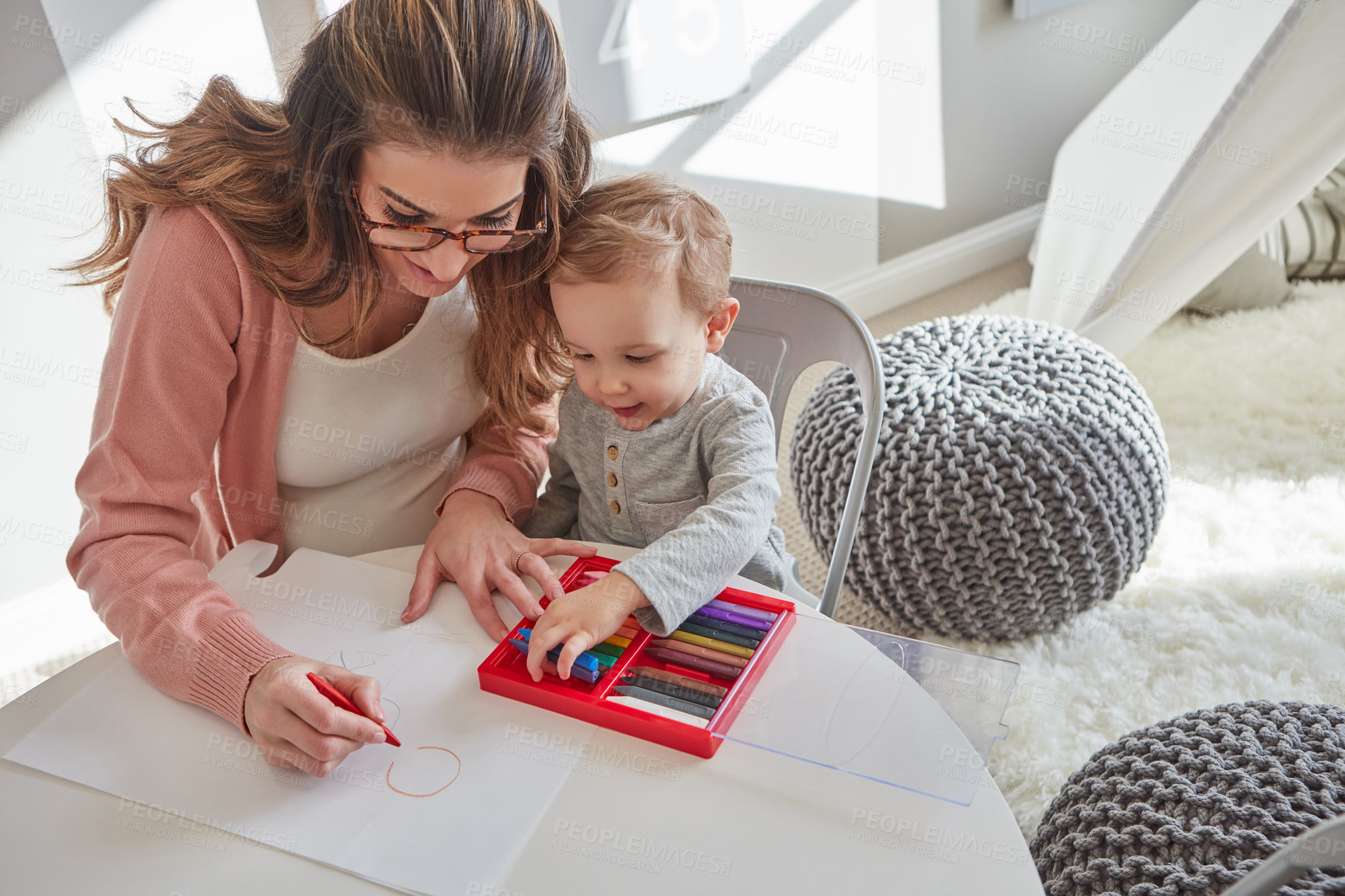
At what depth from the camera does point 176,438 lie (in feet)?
2.97

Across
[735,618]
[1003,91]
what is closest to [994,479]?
[735,618]

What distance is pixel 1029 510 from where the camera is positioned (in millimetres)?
1428

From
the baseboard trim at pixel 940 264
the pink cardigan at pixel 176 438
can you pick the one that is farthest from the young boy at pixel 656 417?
the baseboard trim at pixel 940 264

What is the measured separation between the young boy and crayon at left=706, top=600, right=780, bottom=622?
21 millimetres

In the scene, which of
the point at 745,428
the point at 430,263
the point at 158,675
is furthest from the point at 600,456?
the point at 158,675

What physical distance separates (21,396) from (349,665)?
1047 mm

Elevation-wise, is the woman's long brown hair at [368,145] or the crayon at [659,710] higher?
the woman's long brown hair at [368,145]

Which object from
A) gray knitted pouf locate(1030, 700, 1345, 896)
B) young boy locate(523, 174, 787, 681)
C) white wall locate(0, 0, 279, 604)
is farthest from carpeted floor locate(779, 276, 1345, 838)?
white wall locate(0, 0, 279, 604)

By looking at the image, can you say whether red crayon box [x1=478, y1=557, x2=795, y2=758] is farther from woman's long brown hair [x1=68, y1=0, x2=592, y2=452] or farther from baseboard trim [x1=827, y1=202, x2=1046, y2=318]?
baseboard trim [x1=827, y1=202, x2=1046, y2=318]

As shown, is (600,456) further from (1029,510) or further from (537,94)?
(1029,510)

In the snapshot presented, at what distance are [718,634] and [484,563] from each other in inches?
9.6

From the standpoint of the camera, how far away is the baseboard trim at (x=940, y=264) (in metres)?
2.70

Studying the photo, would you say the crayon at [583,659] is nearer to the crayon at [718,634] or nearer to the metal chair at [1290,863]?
the crayon at [718,634]

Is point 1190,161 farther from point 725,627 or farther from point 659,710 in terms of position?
point 659,710
